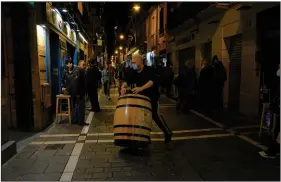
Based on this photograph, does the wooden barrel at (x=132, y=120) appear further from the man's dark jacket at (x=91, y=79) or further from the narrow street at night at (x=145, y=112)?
the man's dark jacket at (x=91, y=79)

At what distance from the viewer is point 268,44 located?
27.3 feet

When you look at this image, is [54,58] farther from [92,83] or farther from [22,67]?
[22,67]

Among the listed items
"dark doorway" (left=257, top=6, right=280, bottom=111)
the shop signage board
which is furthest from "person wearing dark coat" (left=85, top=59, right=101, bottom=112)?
"dark doorway" (left=257, top=6, right=280, bottom=111)

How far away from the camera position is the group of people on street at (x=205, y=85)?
9.36 meters

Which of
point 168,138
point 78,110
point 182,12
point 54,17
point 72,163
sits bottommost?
point 72,163

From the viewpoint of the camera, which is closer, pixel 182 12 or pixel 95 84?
pixel 95 84

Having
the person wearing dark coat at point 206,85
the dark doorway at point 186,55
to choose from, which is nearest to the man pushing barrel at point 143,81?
the person wearing dark coat at point 206,85

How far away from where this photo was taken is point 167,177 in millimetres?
4164

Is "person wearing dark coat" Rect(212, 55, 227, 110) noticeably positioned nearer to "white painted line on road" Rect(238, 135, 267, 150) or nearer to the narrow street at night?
the narrow street at night

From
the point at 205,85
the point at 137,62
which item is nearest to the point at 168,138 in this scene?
the point at 137,62

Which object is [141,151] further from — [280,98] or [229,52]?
[229,52]

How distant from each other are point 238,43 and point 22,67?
710cm

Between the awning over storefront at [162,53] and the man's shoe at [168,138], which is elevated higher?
the awning over storefront at [162,53]

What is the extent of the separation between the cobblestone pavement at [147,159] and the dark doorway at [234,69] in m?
3.20
